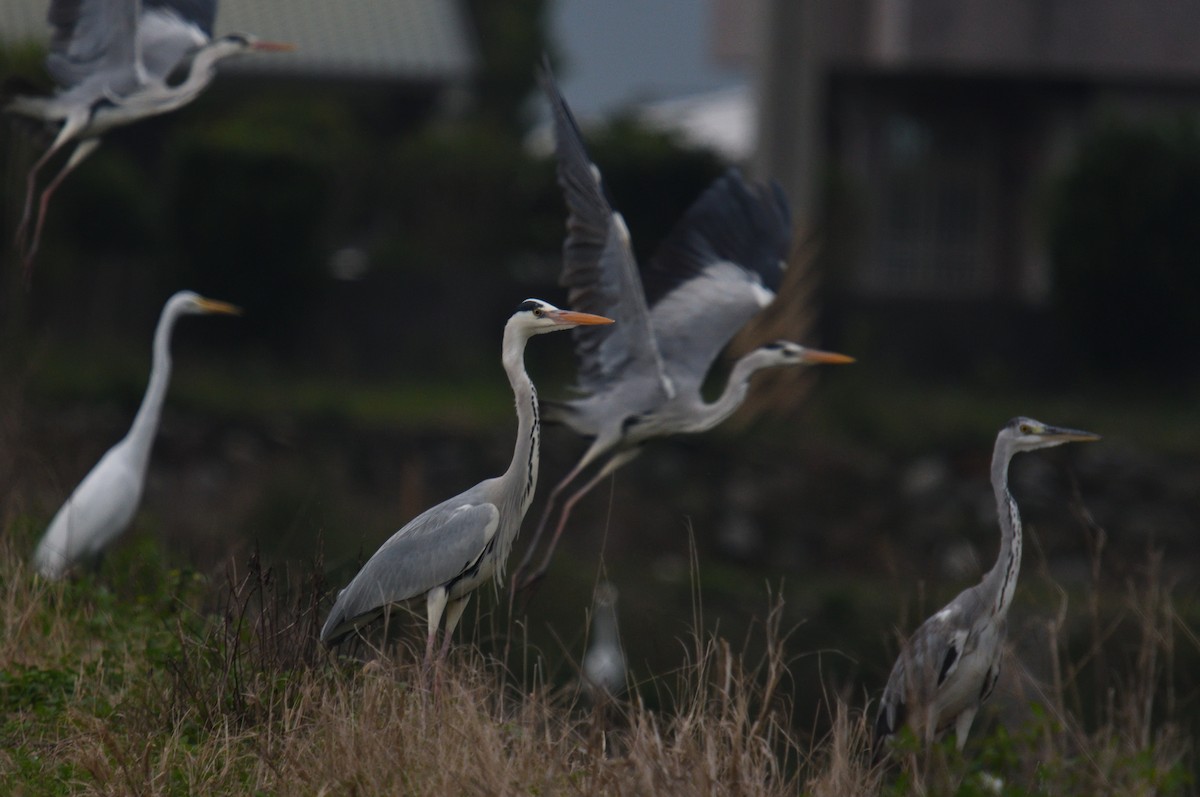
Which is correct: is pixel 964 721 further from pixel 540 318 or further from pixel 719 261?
pixel 719 261

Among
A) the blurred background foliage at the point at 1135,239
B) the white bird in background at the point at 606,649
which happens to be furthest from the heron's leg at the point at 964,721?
the blurred background foliage at the point at 1135,239

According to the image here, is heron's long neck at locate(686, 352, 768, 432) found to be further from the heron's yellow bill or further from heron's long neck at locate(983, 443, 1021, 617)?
the heron's yellow bill

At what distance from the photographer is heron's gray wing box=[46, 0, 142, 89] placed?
7301 millimetres

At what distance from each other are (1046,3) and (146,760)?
15.4 metres

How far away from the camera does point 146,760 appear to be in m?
4.62

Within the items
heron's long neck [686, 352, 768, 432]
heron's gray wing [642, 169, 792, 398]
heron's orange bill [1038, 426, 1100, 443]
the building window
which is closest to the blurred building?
the building window

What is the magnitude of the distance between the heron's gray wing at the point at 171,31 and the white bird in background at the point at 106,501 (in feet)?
3.51

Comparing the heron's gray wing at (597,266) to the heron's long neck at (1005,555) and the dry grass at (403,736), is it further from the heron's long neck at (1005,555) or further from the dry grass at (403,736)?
the heron's long neck at (1005,555)

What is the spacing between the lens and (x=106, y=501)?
7332 millimetres

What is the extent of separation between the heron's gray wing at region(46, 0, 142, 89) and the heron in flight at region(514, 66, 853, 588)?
202cm

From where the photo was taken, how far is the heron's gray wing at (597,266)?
654 cm

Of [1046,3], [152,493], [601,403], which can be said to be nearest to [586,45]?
[1046,3]

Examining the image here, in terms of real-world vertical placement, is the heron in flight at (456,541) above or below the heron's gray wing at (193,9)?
below

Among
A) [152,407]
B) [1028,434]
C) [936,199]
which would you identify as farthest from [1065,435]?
[936,199]
